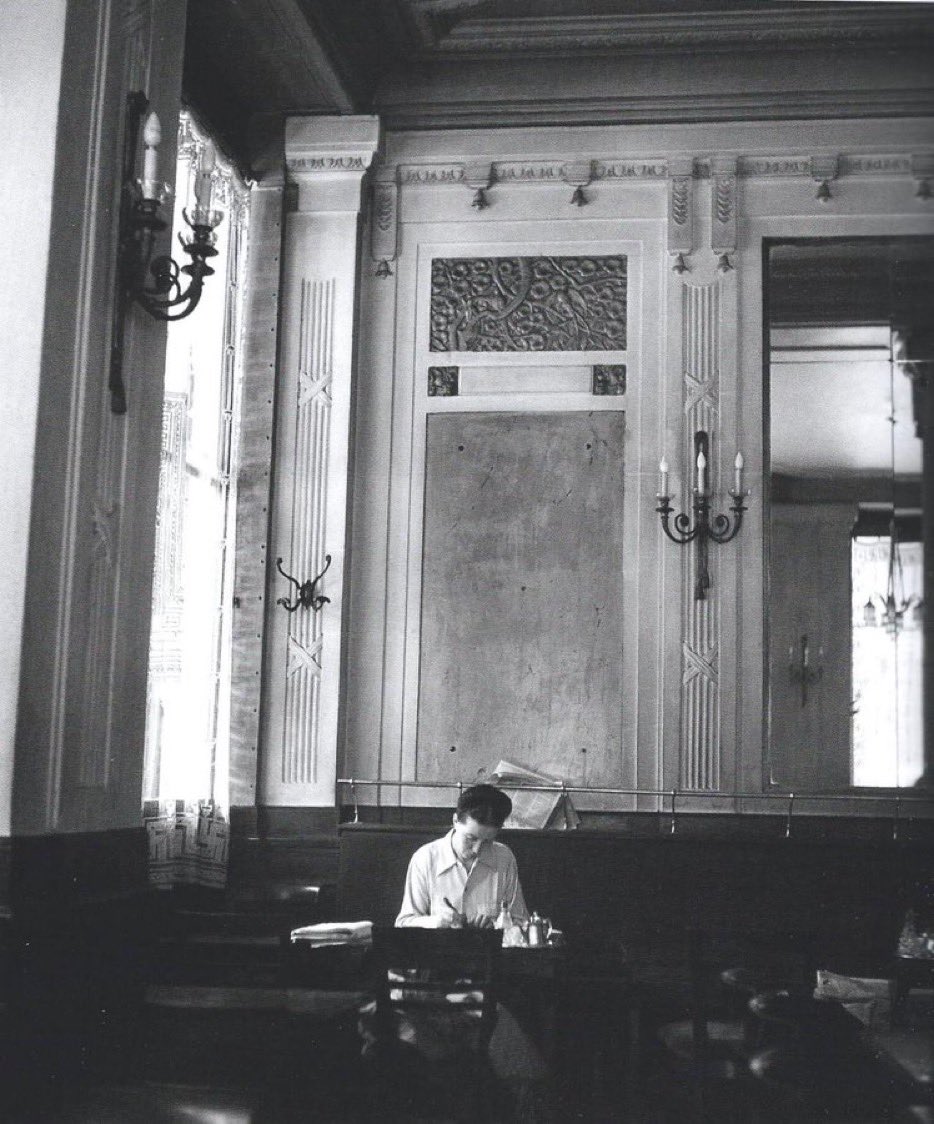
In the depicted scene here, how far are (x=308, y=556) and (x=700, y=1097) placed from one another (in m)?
3.67

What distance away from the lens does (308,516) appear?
244 inches

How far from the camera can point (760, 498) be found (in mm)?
6031

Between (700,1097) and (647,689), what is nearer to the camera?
(700,1097)

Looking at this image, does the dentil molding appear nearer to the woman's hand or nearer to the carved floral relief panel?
the carved floral relief panel

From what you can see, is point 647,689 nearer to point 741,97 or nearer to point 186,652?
point 186,652

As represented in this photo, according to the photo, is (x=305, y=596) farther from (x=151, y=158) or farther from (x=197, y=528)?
(x=151, y=158)

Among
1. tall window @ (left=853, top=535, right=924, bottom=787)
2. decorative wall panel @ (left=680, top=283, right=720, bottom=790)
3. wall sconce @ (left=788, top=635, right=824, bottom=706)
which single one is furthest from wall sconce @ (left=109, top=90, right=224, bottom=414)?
wall sconce @ (left=788, top=635, right=824, bottom=706)

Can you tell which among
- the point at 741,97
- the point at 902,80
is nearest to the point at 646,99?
the point at 741,97

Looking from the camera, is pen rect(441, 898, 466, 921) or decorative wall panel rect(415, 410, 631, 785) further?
decorative wall panel rect(415, 410, 631, 785)

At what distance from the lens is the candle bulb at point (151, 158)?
343cm

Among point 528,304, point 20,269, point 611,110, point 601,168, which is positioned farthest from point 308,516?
point 20,269

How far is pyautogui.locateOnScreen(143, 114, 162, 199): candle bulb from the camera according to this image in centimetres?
343

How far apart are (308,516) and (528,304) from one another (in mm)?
1519

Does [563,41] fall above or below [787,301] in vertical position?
above
